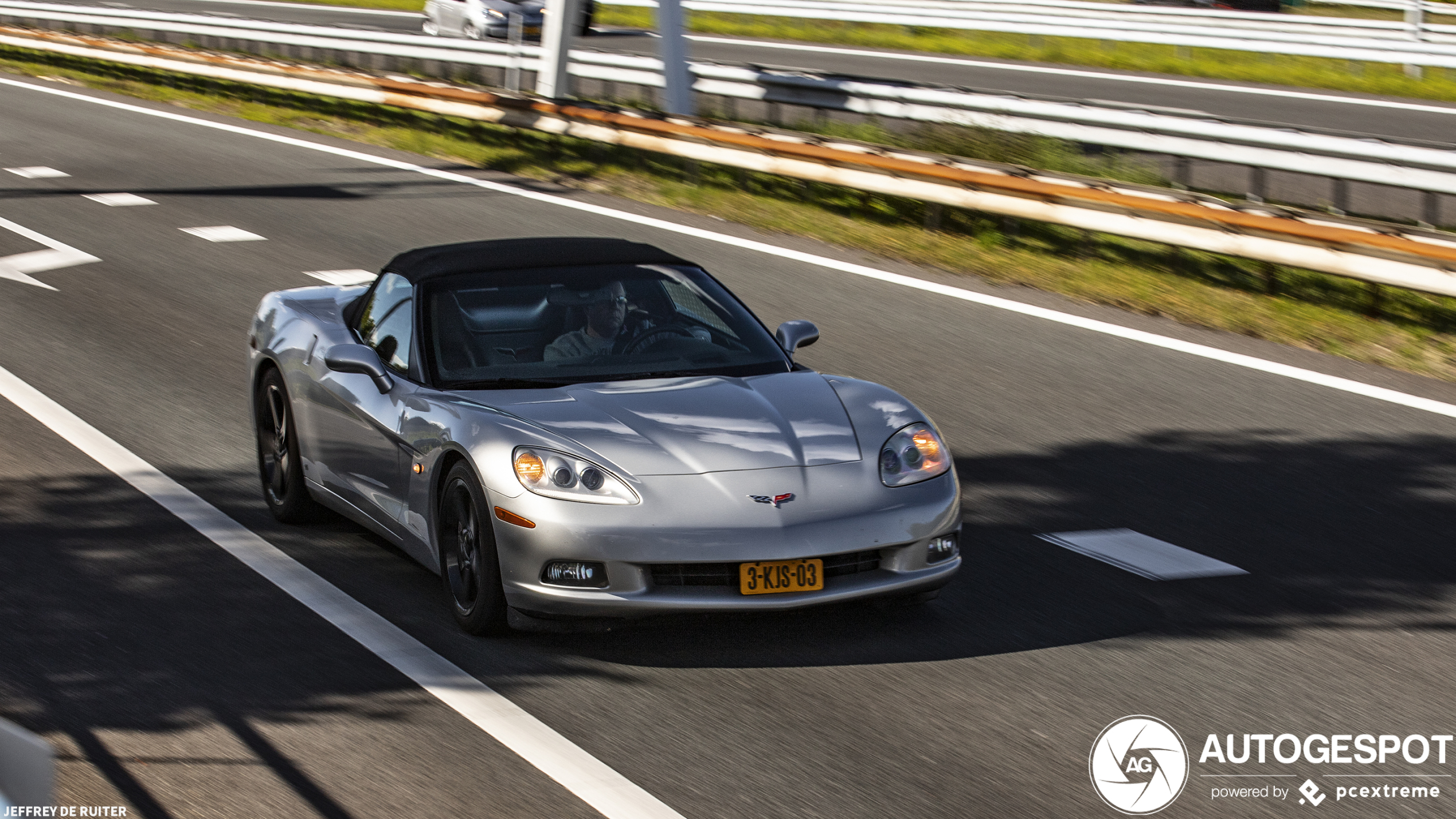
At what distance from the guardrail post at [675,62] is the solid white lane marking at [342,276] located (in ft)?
23.9

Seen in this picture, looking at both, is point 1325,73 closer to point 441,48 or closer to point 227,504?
point 441,48

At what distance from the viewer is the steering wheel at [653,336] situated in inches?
269

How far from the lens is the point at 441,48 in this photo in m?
26.4

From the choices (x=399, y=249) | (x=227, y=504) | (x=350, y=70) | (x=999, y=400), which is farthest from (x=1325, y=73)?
(x=227, y=504)

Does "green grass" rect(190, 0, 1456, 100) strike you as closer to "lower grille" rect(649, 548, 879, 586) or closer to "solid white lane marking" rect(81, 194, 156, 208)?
"solid white lane marking" rect(81, 194, 156, 208)

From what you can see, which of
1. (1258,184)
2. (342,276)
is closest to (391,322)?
(342,276)

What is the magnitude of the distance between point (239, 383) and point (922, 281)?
5.44 meters

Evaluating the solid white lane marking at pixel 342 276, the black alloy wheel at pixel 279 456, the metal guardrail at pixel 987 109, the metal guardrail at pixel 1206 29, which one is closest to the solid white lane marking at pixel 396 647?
the black alloy wheel at pixel 279 456

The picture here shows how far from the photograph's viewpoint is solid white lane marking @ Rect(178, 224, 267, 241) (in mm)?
15836

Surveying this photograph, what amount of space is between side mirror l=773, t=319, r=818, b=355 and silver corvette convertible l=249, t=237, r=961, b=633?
0.04 ft

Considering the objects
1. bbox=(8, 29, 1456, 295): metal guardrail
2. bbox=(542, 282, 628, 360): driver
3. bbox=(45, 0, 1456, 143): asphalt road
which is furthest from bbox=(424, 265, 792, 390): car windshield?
bbox=(45, 0, 1456, 143): asphalt road

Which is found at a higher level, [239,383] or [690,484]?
[690,484]

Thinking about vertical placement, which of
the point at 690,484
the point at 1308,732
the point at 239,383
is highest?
the point at 690,484

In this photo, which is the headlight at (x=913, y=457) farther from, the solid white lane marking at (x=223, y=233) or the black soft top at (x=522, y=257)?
the solid white lane marking at (x=223, y=233)
